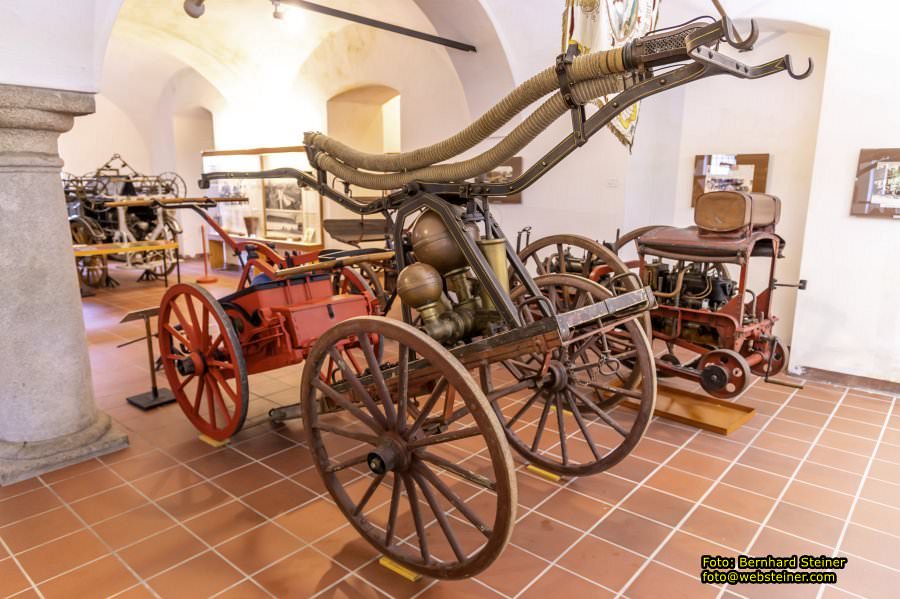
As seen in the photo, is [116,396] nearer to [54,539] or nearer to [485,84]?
[54,539]

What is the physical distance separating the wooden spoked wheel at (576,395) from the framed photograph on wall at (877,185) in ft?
8.30

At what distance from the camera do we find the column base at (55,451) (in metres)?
3.64

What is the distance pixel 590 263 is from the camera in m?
5.07

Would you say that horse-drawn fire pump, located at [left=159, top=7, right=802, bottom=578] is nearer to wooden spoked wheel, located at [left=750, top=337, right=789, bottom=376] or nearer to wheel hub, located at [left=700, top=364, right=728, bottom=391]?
wheel hub, located at [left=700, top=364, right=728, bottom=391]

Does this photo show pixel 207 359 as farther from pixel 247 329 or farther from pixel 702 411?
pixel 702 411

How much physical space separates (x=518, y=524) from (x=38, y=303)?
3.16 m

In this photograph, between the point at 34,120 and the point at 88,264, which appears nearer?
the point at 34,120

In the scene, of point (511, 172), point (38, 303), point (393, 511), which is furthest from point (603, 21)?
point (38, 303)

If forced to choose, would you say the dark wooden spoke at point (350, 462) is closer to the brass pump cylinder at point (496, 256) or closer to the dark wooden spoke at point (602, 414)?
the brass pump cylinder at point (496, 256)

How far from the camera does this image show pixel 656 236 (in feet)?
15.8

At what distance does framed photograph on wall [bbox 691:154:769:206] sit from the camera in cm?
654

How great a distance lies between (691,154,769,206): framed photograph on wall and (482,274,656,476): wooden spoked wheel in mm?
3081

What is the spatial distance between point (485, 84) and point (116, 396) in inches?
196

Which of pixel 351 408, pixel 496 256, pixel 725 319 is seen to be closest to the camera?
pixel 351 408
